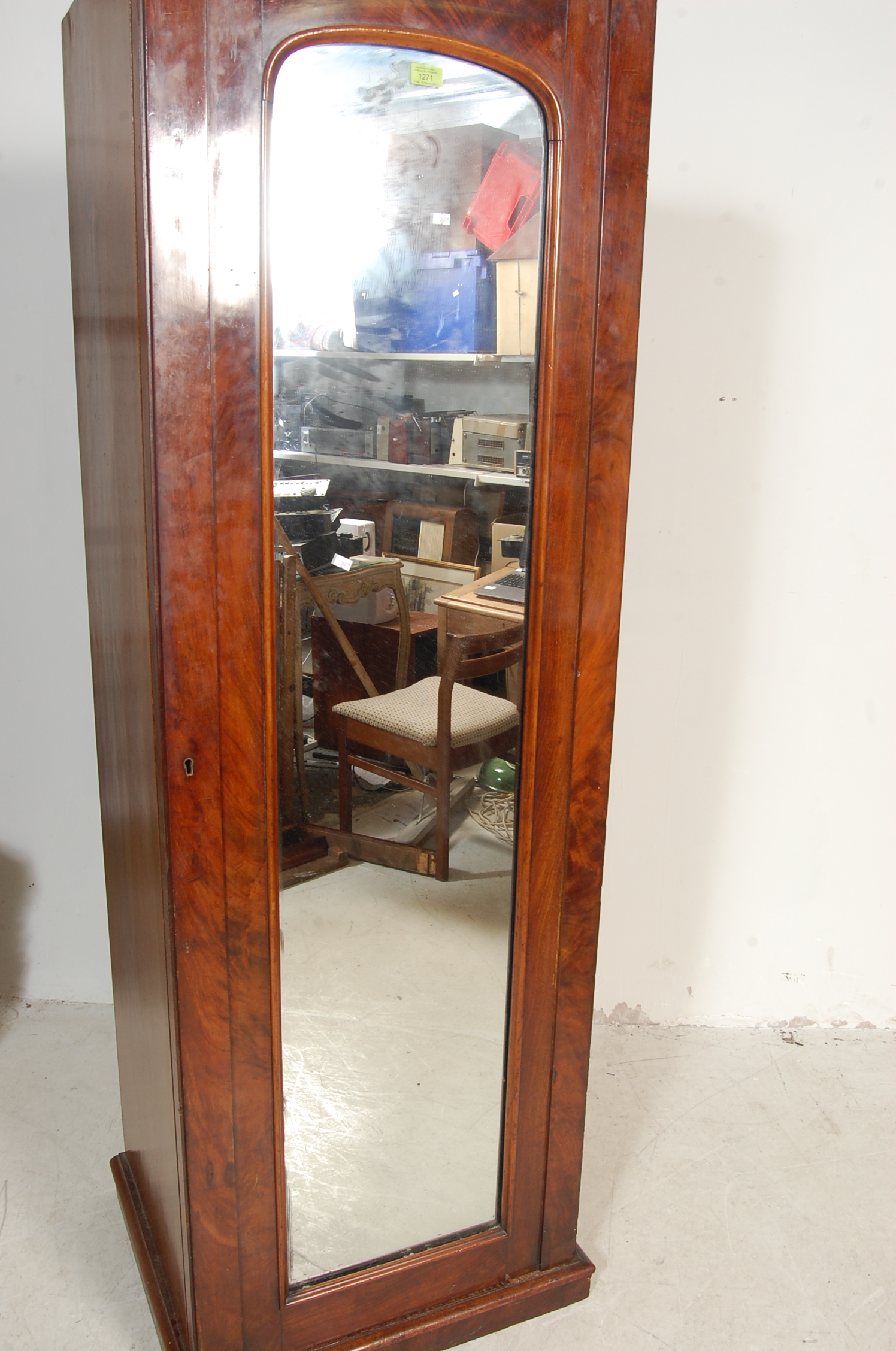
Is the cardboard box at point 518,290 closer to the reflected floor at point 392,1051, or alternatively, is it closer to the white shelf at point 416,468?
the white shelf at point 416,468

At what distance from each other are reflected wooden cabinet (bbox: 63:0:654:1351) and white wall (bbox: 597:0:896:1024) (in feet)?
2.54

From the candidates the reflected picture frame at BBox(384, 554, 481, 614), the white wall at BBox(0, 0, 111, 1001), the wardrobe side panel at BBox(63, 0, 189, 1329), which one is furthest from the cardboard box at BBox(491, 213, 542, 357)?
the white wall at BBox(0, 0, 111, 1001)

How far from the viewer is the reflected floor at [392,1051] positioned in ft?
4.50

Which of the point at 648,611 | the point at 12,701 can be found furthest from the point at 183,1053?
the point at 648,611

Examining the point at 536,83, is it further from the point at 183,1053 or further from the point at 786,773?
the point at 786,773

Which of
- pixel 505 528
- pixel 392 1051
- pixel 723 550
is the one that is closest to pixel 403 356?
pixel 505 528

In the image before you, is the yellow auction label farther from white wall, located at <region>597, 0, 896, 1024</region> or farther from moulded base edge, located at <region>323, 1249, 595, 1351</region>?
moulded base edge, located at <region>323, 1249, 595, 1351</region>

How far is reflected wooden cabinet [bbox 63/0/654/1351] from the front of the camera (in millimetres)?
1127

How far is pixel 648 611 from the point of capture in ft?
7.06

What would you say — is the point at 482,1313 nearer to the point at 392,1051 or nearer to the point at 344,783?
the point at 392,1051

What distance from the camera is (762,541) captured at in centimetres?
213

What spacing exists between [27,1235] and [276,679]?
1128 mm

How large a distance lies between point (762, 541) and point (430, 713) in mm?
1047

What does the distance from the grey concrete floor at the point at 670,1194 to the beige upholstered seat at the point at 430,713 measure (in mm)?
920
